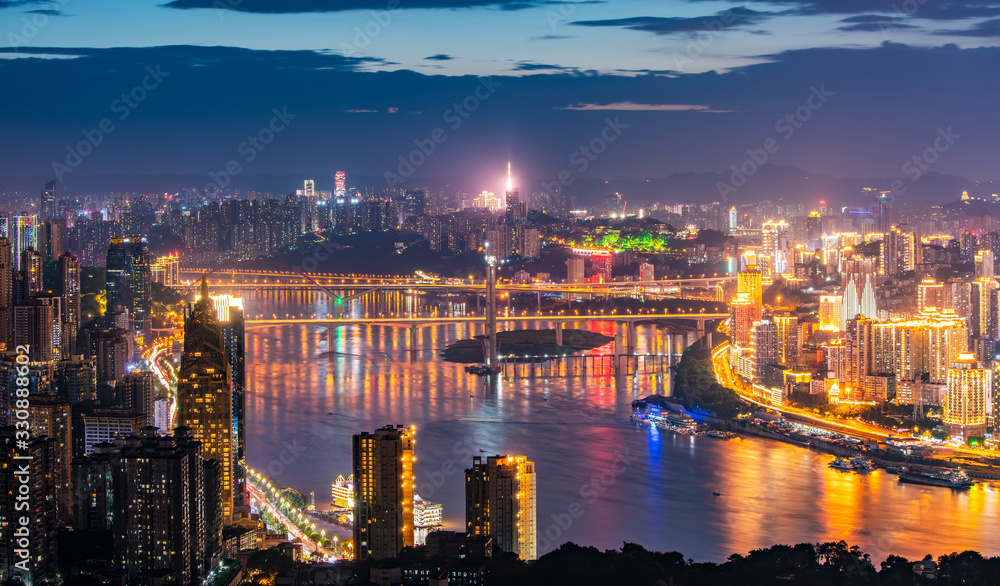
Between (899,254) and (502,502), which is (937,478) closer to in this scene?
(502,502)

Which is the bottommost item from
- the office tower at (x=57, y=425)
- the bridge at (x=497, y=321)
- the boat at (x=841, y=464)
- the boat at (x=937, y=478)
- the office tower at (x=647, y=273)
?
the boat at (x=937, y=478)

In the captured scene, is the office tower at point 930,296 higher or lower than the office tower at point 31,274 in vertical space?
lower

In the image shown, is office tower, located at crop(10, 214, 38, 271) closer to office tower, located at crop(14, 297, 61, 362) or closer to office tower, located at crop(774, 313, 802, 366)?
office tower, located at crop(14, 297, 61, 362)

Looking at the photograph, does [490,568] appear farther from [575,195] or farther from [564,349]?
[575,195]

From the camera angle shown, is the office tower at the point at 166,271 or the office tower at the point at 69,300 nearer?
the office tower at the point at 69,300

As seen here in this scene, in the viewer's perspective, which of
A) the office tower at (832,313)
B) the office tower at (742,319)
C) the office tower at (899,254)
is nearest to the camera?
the office tower at (832,313)

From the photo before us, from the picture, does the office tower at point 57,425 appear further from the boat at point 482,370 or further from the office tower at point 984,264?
the office tower at point 984,264

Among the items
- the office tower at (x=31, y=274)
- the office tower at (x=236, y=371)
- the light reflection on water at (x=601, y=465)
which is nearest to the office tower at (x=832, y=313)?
the light reflection on water at (x=601, y=465)

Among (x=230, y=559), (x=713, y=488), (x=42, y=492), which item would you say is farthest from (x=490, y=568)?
(x=713, y=488)
